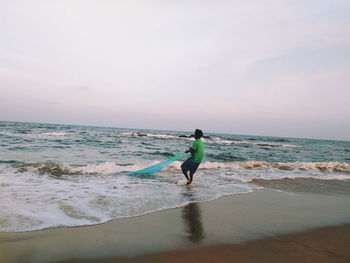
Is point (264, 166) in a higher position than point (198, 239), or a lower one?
lower

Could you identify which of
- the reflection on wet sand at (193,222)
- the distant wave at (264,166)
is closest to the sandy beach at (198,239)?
the reflection on wet sand at (193,222)

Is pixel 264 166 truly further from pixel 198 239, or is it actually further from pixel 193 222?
pixel 198 239

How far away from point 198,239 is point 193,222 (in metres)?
0.77

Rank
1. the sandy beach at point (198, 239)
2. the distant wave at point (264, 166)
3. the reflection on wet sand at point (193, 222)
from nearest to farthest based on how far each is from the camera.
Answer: the sandy beach at point (198, 239), the reflection on wet sand at point (193, 222), the distant wave at point (264, 166)

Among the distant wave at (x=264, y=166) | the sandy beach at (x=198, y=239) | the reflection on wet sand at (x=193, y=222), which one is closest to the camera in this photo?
the sandy beach at (x=198, y=239)

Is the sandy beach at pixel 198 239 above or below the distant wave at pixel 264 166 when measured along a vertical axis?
above

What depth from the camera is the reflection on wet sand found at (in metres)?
3.57

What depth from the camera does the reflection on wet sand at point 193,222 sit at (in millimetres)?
3568

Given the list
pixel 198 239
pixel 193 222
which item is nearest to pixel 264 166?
pixel 193 222

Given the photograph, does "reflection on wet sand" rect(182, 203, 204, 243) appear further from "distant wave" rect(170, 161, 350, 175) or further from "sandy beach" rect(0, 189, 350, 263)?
"distant wave" rect(170, 161, 350, 175)

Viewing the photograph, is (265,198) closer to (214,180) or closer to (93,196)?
(214,180)

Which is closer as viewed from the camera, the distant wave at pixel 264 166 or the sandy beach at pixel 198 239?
the sandy beach at pixel 198 239

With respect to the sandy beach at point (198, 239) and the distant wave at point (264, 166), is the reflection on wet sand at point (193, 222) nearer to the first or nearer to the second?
the sandy beach at point (198, 239)

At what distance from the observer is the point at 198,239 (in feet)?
11.4
